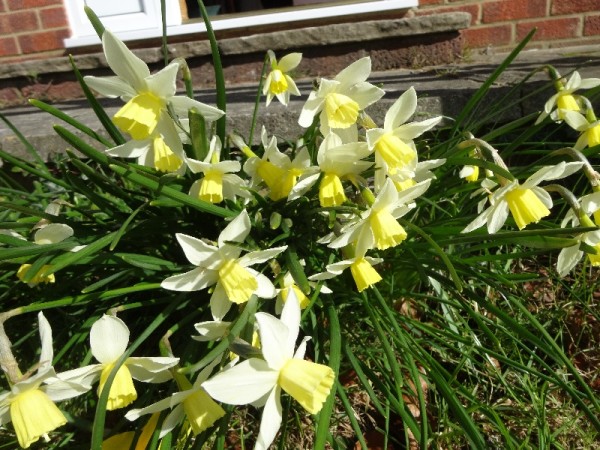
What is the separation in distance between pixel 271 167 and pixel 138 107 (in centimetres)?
32

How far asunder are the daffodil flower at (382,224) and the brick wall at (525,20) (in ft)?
7.67

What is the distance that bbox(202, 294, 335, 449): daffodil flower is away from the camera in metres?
0.72

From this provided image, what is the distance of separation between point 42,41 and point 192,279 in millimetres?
2905

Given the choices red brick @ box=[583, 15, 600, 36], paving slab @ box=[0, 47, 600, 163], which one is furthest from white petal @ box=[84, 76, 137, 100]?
red brick @ box=[583, 15, 600, 36]

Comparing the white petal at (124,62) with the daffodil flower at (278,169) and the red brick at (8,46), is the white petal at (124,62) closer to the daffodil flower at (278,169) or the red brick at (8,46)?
the daffodil flower at (278,169)

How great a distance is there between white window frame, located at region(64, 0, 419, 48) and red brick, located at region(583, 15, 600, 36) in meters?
0.97

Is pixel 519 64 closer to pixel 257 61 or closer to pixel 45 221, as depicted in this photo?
pixel 257 61

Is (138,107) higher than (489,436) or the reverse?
higher

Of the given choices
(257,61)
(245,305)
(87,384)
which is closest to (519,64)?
(257,61)

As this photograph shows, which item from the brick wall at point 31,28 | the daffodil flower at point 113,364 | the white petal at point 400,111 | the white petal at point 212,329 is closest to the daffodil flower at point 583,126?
the white petal at point 400,111

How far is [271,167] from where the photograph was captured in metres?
1.09

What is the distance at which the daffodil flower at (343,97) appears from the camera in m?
1.00

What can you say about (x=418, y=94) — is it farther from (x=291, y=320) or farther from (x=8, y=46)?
(x=8, y=46)

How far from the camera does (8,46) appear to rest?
317 cm
